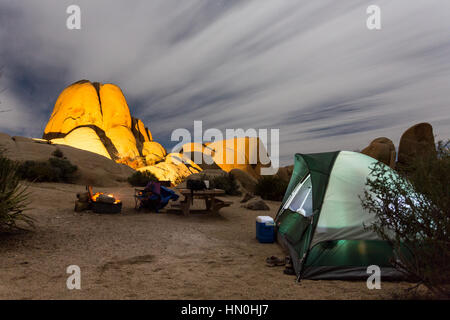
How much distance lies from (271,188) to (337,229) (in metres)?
11.4

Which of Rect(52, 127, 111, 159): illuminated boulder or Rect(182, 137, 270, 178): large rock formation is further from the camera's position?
Rect(182, 137, 270, 178): large rock formation

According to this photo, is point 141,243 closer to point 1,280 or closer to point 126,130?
point 1,280

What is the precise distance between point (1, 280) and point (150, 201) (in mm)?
5942

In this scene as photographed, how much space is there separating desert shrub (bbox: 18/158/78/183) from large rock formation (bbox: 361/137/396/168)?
23.3 metres

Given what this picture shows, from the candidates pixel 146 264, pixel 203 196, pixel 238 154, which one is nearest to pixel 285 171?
pixel 238 154

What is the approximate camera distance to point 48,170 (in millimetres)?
14203

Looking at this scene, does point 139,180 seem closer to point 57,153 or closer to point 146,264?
point 57,153

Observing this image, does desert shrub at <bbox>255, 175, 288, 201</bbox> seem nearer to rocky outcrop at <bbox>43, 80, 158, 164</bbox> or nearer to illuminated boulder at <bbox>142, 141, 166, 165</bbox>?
rocky outcrop at <bbox>43, 80, 158, 164</bbox>

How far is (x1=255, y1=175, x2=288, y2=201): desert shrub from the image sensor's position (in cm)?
1515

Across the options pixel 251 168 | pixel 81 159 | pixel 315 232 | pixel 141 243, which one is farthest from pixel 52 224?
pixel 251 168

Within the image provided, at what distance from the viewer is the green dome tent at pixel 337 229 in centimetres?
396

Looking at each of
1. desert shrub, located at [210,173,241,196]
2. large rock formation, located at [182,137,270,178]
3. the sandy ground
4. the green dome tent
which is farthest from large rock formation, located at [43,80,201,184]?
the green dome tent

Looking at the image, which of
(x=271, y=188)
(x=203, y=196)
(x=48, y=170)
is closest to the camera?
(x=203, y=196)

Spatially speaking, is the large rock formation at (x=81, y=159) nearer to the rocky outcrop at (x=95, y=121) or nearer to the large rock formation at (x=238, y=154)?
the rocky outcrop at (x=95, y=121)
